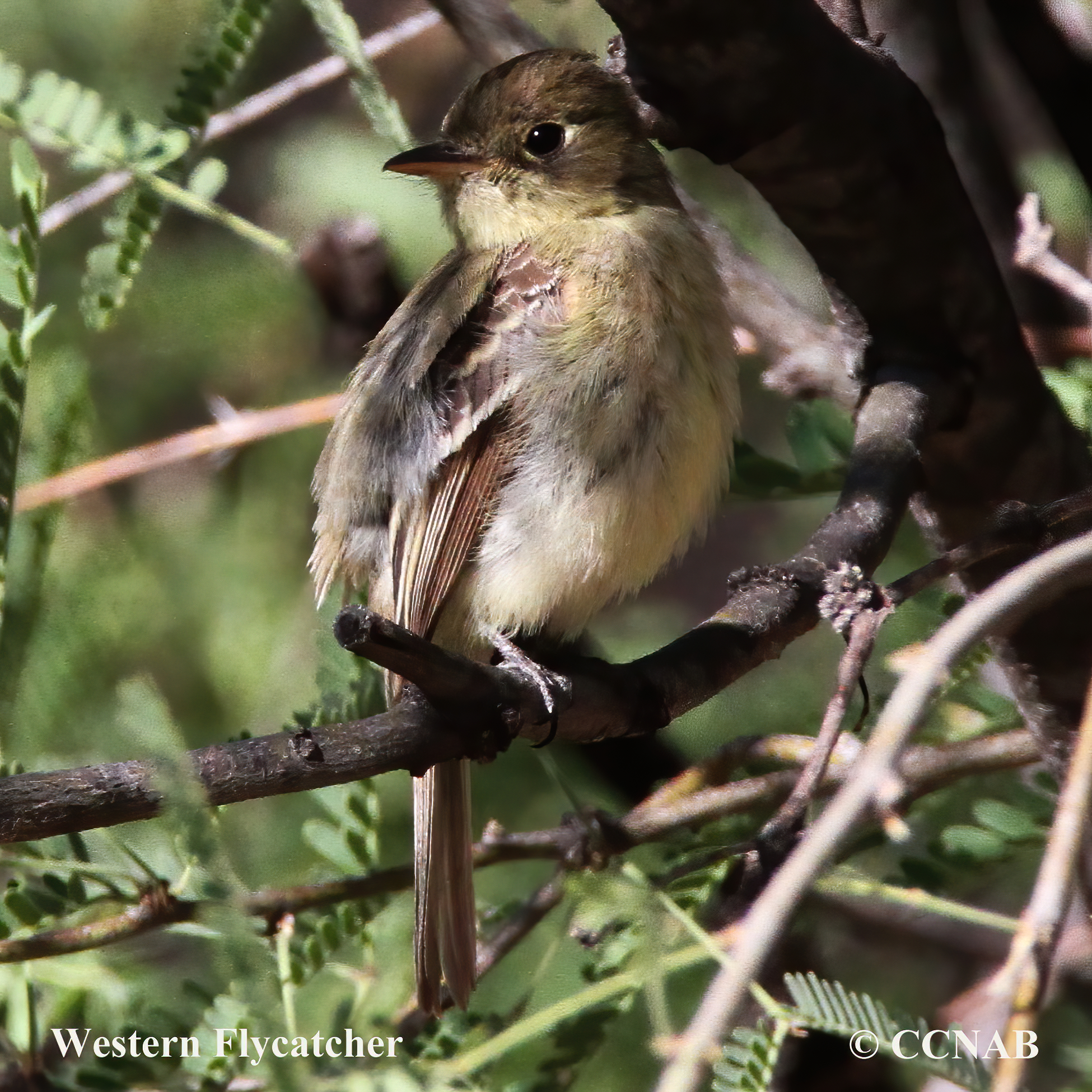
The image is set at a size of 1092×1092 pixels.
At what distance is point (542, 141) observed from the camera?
2.96 metres

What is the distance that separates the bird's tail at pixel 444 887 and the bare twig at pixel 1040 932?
130 centimetres

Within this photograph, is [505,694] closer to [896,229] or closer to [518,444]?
[518,444]

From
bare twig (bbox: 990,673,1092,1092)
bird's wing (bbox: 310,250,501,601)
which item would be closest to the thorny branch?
bird's wing (bbox: 310,250,501,601)

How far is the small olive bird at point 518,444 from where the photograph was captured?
2.48m

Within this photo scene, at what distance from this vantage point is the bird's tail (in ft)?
7.98

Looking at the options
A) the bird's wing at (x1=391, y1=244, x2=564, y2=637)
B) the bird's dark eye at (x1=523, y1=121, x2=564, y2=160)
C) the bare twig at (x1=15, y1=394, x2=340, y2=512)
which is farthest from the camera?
the bare twig at (x1=15, y1=394, x2=340, y2=512)

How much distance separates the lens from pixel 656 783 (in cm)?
345

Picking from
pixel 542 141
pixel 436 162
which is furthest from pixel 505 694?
pixel 542 141

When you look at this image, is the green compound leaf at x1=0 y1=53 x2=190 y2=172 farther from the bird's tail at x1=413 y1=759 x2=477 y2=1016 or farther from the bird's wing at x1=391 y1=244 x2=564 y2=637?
the bird's tail at x1=413 y1=759 x2=477 y2=1016

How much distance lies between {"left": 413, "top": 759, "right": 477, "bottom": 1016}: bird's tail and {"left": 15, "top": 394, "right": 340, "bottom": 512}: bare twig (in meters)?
1.02

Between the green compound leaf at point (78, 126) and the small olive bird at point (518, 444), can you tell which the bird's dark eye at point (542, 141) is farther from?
the green compound leaf at point (78, 126)

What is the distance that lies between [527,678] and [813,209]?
3.16 feet

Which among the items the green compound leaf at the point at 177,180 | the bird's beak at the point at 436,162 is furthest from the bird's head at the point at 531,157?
the green compound leaf at the point at 177,180

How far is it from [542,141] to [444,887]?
1535 mm
